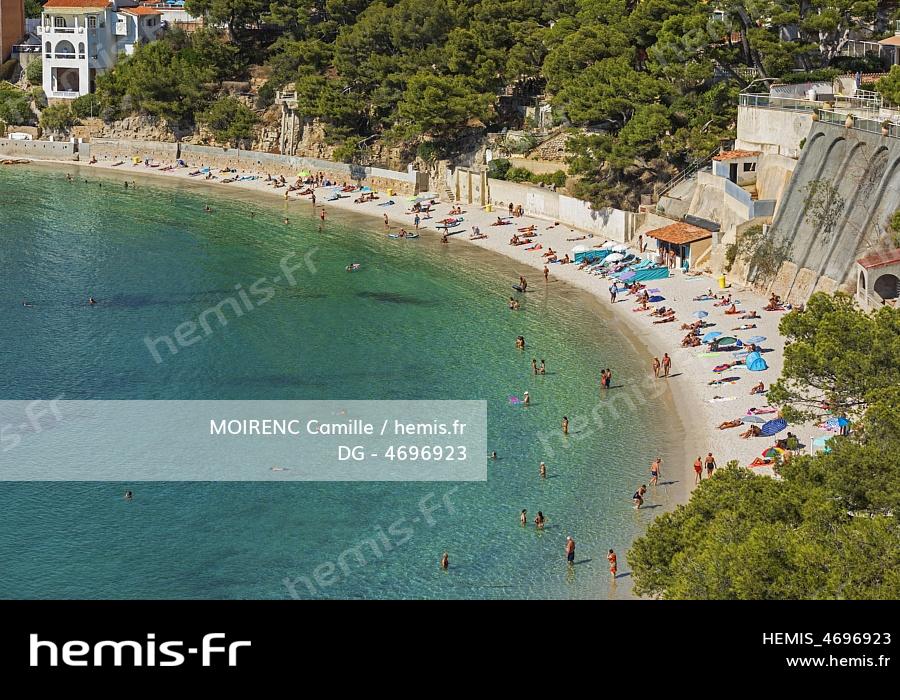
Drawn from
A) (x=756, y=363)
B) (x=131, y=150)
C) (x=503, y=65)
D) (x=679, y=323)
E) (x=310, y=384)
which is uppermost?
(x=503, y=65)

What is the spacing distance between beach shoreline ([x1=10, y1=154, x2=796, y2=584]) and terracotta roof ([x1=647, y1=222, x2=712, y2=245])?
6.42 ft

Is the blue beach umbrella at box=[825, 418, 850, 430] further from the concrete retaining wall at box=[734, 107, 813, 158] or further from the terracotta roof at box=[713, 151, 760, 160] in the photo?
the terracotta roof at box=[713, 151, 760, 160]

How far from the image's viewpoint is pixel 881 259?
2013 inches

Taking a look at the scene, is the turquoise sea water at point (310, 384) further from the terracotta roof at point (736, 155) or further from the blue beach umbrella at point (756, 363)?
the terracotta roof at point (736, 155)

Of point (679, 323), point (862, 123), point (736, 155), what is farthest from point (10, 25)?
point (862, 123)

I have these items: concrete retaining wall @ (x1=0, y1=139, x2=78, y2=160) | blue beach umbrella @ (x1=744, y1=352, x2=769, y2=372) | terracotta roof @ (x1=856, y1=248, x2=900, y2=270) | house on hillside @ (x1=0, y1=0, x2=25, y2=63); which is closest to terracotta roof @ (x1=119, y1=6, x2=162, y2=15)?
house on hillside @ (x1=0, y1=0, x2=25, y2=63)

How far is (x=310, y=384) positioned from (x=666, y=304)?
17.2 meters

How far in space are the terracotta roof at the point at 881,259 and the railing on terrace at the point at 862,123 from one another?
19.0 feet

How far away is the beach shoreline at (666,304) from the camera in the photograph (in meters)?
42.7

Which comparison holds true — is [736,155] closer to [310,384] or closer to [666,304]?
[666,304]

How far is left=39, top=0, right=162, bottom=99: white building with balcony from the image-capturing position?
110500 mm

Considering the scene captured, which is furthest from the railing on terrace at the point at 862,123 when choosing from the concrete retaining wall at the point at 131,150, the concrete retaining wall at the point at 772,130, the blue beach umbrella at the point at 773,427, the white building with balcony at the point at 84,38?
the white building with balcony at the point at 84,38

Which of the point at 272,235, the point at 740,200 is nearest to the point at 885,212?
the point at 740,200

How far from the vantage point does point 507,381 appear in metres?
50.3
